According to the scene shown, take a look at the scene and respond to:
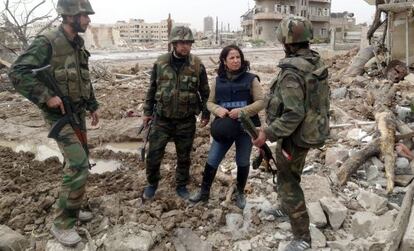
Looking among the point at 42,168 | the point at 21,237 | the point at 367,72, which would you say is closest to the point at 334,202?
the point at 21,237

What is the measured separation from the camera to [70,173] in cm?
344

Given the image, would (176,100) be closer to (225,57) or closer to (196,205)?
(225,57)

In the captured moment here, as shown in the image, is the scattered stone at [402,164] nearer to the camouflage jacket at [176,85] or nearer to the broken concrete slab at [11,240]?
the camouflage jacket at [176,85]

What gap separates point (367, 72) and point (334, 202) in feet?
A: 31.1

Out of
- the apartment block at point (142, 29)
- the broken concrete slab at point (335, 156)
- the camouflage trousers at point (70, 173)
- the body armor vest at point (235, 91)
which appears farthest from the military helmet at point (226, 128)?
the apartment block at point (142, 29)

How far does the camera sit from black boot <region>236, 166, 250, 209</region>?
4.03 m

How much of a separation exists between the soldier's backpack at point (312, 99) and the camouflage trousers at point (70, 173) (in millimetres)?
1805

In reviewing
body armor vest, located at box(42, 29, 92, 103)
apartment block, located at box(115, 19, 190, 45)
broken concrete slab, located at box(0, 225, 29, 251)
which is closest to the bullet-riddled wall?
body armor vest, located at box(42, 29, 92, 103)

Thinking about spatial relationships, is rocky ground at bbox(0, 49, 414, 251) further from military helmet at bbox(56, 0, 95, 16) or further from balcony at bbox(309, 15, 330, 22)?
balcony at bbox(309, 15, 330, 22)

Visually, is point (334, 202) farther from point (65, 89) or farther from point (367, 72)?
point (367, 72)

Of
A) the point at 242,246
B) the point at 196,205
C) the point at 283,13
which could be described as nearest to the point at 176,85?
the point at 196,205

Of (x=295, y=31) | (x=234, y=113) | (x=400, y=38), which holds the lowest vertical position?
(x=234, y=113)

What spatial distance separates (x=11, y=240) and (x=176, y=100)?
75.2 inches

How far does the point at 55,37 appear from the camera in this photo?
3416mm
